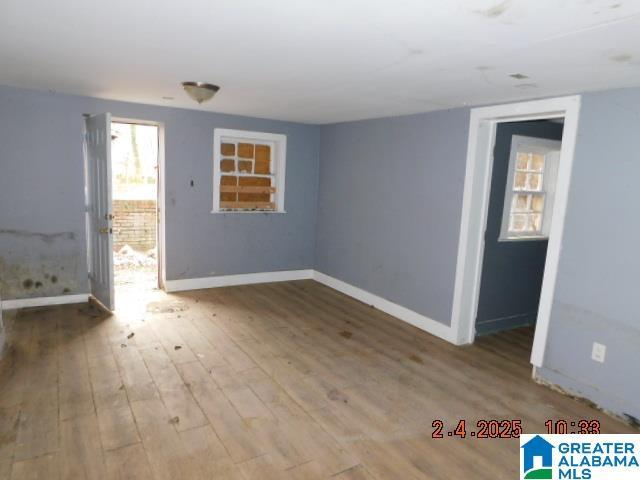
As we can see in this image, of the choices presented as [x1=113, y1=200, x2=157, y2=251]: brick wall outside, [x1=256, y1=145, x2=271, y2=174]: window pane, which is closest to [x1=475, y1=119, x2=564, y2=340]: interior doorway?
[x1=256, y1=145, x2=271, y2=174]: window pane

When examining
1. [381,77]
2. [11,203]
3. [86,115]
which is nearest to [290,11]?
[381,77]

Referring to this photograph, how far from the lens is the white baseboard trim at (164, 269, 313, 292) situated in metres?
5.20

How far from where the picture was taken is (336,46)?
2.25 m

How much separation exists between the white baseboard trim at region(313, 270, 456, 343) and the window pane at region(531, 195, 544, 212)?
1626mm

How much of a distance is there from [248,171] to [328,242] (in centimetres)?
144

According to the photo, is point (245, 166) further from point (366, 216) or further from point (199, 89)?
point (199, 89)

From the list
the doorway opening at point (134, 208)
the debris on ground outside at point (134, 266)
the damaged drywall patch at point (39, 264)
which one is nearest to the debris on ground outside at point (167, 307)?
the doorway opening at point (134, 208)

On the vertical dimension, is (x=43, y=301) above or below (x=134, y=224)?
below

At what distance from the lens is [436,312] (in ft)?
13.8

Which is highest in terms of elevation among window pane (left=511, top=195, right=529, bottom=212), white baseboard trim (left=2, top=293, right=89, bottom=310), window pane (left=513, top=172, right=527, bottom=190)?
window pane (left=513, top=172, right=527, bottom=190)

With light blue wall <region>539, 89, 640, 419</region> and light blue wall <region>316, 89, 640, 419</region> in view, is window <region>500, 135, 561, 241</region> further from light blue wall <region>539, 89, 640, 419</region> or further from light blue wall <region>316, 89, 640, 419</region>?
light blue wall <region>539, 89, 640, 419</region>

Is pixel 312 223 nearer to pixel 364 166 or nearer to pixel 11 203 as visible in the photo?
pixel 364 166

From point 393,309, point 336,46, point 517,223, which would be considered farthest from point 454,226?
point 336,46

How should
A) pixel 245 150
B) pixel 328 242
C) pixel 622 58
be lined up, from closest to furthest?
pixel 622 58
pixel 245 150
pixel 328 242
